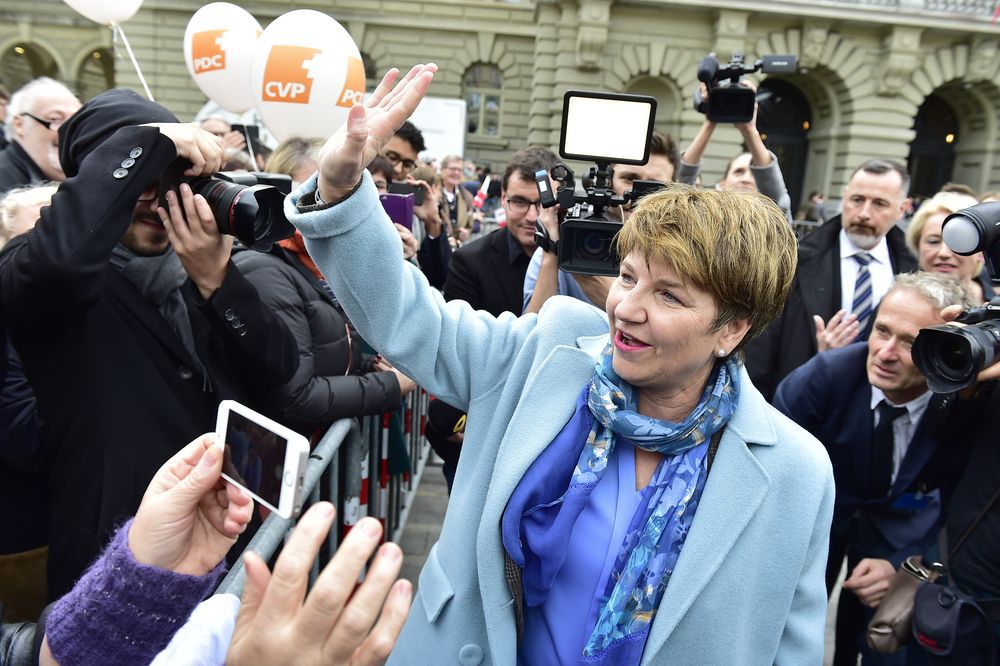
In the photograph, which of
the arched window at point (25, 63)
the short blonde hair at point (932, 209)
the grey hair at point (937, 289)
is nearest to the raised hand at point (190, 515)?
the grey hair at point (937, 289)

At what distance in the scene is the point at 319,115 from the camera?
14.8 feet

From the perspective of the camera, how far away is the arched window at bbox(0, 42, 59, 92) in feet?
71.5

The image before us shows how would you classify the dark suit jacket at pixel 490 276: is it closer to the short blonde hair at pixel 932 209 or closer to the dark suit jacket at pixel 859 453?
the dark suit jacket at pixel 859 453

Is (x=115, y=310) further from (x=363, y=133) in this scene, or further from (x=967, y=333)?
(x=967, y=333)

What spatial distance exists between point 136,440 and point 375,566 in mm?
1112

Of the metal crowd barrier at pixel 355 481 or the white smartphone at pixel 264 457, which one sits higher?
the white smartphone at pixel 264 457

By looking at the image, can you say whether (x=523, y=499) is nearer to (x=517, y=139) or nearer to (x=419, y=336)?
(x=419, y=336)

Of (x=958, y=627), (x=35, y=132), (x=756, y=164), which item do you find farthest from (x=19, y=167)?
(x=958, y=627)

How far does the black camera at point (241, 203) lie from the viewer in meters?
1.55

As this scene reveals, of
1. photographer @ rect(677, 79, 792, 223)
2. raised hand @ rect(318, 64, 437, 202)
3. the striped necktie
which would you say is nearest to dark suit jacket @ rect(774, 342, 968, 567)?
the striped necktie

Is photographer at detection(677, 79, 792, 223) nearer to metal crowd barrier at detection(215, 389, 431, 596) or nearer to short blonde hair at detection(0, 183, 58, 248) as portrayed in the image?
metal crowd barrier at detection(215, 389, 431, 596)

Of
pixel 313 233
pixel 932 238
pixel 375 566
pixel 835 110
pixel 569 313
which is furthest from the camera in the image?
pixel 835 110

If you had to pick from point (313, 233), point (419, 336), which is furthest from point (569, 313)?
point (313, 233)

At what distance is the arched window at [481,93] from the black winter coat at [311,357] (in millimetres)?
19177
